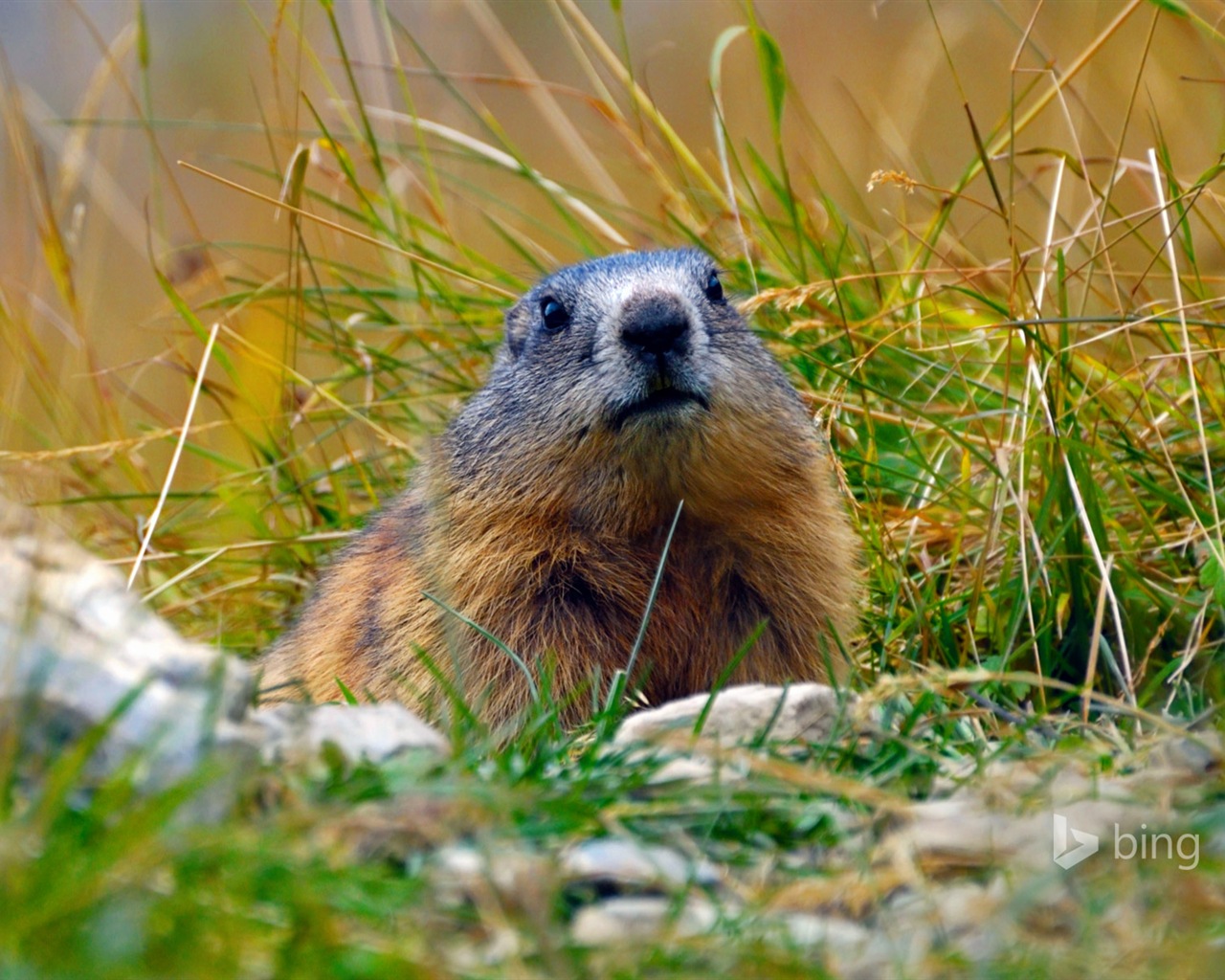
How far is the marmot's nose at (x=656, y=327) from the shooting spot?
12.6 ft

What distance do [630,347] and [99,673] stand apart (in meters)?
1.92

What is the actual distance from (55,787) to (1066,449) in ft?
10.1

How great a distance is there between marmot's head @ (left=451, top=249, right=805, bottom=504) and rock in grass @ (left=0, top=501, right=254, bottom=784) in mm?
1575

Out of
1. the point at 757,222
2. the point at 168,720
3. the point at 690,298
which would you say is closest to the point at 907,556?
the point at 690,298

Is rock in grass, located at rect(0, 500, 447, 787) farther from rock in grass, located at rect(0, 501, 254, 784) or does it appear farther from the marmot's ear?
the marmot's ear

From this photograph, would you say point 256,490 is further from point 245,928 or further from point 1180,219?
point 245,928

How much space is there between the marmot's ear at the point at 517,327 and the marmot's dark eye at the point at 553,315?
0.12 metres

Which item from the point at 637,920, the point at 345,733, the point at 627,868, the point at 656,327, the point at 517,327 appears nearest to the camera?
the point at 637,920

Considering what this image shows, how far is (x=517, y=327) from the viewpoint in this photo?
469cm

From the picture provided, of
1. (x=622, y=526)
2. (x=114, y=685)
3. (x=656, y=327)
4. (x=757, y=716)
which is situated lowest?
(x=757, y=716)

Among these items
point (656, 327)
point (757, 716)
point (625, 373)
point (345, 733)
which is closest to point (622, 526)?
point (625, 373)

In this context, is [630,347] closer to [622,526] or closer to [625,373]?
[625,373]

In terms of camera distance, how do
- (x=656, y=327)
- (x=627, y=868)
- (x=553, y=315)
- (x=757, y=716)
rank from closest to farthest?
1. (x=627, y=868)
2. (x=757, y=716)
3. (x=656, y=327)
4. (x=553, y=315)

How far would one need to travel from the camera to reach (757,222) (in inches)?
216
